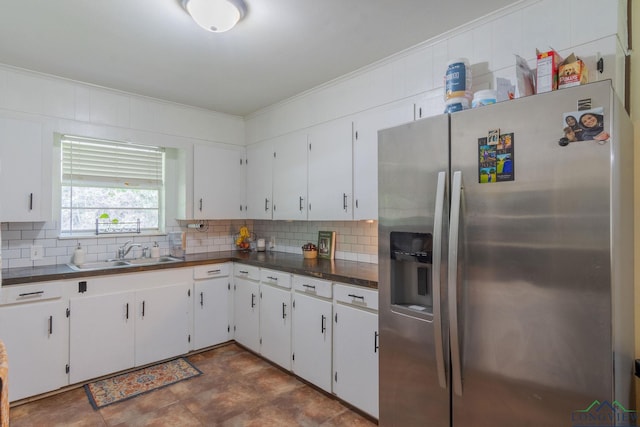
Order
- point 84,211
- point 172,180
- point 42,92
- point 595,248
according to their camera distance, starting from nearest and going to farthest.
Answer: point 595,248, point 42,92, point 84,211, point 172,180

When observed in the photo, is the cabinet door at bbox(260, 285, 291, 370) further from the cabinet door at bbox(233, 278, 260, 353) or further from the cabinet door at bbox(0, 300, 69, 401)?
the cabinet door at bbox(0, 300, 69, 401)

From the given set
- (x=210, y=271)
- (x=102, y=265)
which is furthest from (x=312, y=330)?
(x=102, y=265)

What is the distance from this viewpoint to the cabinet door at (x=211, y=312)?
10.7 ft

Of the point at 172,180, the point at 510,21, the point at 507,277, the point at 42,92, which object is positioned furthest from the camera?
the point at 172,180

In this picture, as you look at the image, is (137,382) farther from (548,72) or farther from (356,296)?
(548,72)

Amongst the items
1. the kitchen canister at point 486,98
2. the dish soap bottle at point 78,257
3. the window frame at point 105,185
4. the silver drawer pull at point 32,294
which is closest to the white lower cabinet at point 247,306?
the window frame at point 105,185

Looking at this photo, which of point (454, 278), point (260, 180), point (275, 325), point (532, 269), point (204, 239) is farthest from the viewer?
point (204, 239)

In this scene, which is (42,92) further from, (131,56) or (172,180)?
(172,180)

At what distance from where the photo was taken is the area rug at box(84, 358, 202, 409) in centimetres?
250

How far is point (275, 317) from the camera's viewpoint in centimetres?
294

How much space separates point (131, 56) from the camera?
247 cm

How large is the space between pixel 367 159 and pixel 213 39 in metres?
1.34

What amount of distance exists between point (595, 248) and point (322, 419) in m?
1.89

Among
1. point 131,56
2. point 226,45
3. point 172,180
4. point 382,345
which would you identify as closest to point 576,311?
point 382,345
